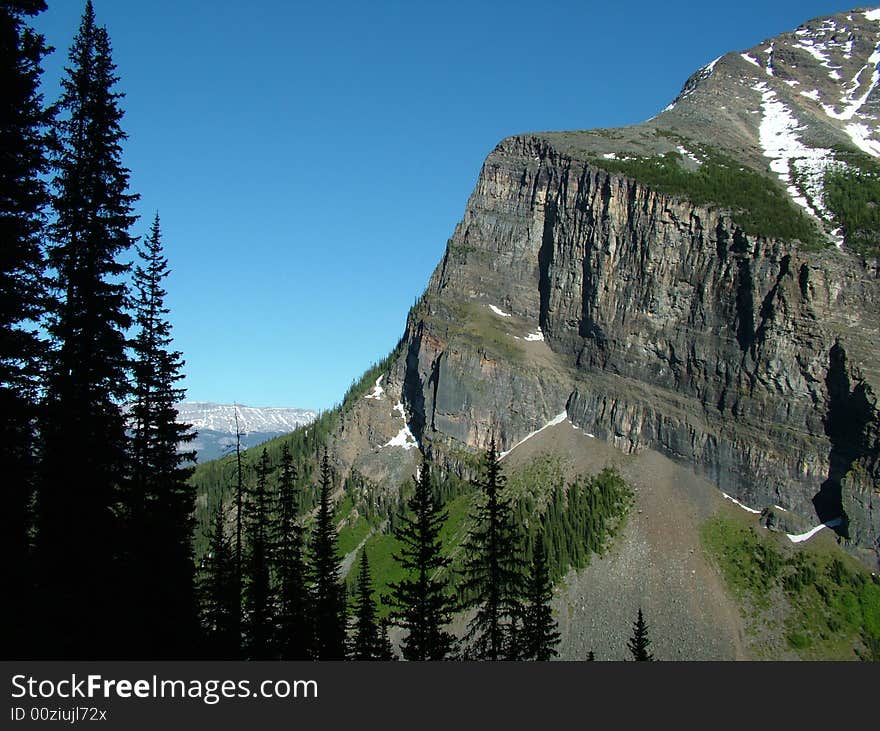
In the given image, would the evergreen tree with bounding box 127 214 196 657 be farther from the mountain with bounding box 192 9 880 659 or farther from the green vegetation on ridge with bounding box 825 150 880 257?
the green vegetation on ridge with bounding box 825 150 880 257

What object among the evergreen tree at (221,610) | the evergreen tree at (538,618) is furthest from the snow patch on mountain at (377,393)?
the evergreen tree at (538,618)

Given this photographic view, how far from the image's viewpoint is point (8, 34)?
62.2ft

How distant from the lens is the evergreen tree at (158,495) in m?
25.5

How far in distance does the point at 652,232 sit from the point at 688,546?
7728 centimetres

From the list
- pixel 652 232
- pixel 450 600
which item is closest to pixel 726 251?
pixel 652 232

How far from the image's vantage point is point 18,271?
64.1ft

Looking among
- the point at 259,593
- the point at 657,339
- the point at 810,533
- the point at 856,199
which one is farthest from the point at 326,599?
the point at 856,199

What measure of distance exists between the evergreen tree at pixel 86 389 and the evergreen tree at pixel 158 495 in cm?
221

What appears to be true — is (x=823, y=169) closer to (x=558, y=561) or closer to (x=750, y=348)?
(x=750, y=348)

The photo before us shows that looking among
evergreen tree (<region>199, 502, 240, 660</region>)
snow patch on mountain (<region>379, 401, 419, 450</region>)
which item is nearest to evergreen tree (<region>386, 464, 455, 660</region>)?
evergreen tree (<region>199, 502, 240, 660</region>)

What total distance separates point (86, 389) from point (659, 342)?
518ft

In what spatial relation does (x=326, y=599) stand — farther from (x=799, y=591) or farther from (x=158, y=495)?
(x=799, y=591)

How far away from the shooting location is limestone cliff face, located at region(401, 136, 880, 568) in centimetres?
14525

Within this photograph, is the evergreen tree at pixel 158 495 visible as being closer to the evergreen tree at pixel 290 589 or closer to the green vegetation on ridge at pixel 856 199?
the evergreen tree at pixel 290 589
